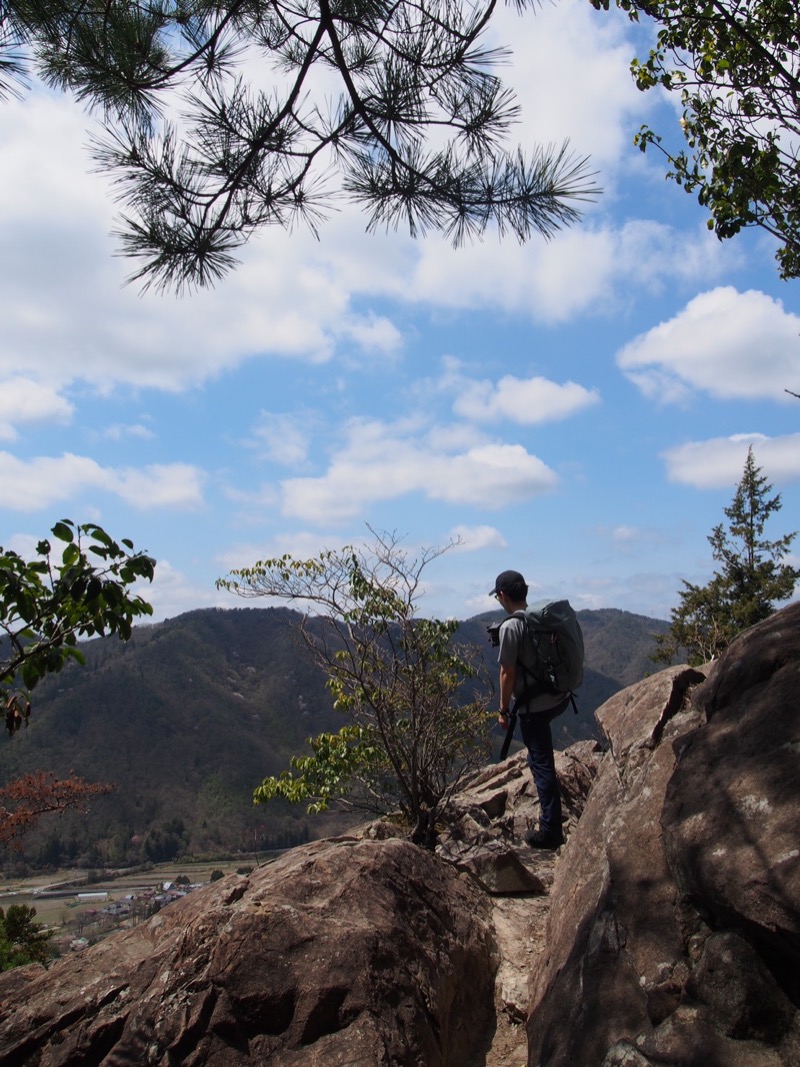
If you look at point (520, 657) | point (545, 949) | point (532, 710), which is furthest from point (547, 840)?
point (545, 949)

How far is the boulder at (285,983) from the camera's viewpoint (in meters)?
2.95

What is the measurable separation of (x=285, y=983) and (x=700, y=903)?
1652 millimetres

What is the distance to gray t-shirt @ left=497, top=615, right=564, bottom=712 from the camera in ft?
15.7

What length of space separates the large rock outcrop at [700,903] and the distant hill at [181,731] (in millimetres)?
42207

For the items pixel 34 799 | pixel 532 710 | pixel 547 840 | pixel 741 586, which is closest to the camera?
pixel 532 710

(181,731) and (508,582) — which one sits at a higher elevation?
(508,582)

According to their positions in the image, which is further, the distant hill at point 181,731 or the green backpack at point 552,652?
the distant hill at point 181,731

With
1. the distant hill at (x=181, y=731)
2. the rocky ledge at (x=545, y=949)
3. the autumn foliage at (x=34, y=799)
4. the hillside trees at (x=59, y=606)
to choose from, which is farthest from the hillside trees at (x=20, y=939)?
the distant hill at (x=181, y=731)

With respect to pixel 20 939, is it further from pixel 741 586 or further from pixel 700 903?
pixel 741 586

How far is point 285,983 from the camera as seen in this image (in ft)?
10.1

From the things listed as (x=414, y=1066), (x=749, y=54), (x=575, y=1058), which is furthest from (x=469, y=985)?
(x=749, y=54)

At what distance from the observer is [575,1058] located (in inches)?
97.6

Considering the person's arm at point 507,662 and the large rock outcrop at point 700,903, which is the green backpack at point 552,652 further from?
the large rock outcrop at point 700,903

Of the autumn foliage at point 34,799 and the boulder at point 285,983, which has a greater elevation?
the autumn foliage at point 34,799
